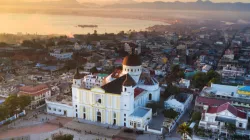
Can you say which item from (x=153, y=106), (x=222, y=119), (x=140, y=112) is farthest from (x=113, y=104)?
(x=222, y=119)

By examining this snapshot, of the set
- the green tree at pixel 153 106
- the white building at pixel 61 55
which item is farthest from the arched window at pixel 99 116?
the white building at pixel 61 55

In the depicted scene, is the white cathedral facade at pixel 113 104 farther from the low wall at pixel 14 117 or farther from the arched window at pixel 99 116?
the low wall at pixel 14 117

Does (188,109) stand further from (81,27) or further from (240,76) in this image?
(81,27)

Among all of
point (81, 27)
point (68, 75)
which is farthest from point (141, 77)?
point (81, 27)

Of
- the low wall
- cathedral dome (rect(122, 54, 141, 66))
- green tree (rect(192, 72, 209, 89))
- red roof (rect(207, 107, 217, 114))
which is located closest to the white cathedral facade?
cathedral dome (rect(122, 54, 141, 66))

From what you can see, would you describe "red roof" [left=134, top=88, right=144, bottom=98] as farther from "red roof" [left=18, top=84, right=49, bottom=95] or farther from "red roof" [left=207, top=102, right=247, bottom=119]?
"red roof" [left=18, top=84, right=49, bottom=95]

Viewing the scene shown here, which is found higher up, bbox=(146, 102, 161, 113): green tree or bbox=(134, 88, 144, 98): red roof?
bbox=(134, 88, 144, 98): red roof
